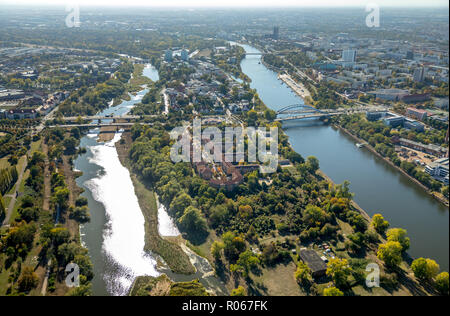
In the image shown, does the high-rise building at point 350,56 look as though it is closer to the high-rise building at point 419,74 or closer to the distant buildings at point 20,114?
the high-rise building at point 419,74

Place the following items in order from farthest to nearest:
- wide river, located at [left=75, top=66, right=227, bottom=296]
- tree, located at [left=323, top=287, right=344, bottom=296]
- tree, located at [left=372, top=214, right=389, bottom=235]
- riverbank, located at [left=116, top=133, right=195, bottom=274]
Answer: tree, located at [left=372, top=214, right=389, bottom=235]
riverbank, located at [left=116, top=133, right=195, bottom=274]
wide river, located at [left=75, top=66, right=227, bottom=296]
tree, located at [left=323, top=287, right=344, bottom=296]

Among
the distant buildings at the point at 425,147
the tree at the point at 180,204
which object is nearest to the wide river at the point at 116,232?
the tree at the point at 180,204

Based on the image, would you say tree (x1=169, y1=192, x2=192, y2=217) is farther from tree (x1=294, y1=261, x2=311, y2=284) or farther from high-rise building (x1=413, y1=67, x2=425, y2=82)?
high-rise building (x1=413, y1=67, x2=425, y2=82)

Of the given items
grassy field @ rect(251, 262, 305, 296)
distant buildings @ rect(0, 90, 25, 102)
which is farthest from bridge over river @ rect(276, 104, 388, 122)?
distant buildings @ rect(0, 90, 25, 102)

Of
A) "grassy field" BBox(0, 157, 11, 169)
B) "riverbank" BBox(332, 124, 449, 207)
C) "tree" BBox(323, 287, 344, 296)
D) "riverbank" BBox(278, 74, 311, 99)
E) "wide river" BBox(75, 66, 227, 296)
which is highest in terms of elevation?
"riverbank" BBox(278, 74, 311, 99)

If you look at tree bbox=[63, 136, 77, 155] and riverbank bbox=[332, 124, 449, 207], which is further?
tree bbox=[63, 136, 77, 155]

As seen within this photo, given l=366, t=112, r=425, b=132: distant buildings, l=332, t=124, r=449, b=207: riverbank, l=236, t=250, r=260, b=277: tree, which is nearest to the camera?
l=236, t=250, r=260, b=277: tree

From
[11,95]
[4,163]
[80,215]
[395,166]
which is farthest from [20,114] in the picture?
[395,166]

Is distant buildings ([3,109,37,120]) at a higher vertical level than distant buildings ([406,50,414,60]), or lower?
lower

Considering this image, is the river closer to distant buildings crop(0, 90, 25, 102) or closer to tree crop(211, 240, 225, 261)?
tree crop(211, 240, 225, 261)
